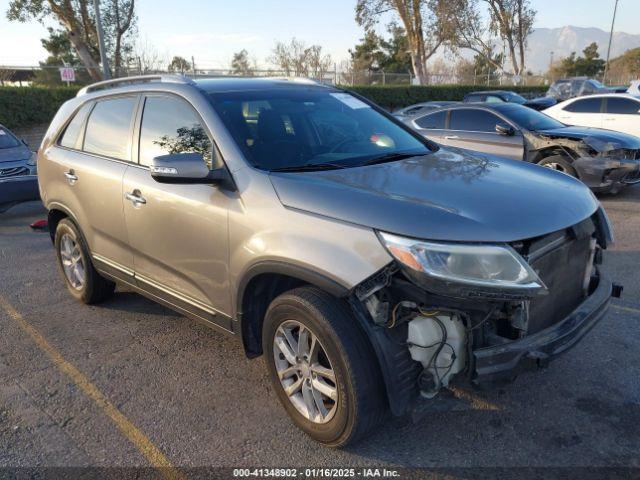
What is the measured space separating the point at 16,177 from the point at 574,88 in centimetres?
2362

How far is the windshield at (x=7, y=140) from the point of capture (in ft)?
29.3

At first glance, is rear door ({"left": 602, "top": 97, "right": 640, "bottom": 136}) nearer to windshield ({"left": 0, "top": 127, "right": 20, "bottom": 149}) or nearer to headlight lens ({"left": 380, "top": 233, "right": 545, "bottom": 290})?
headlight lens ({"left": 380, "top": 233, "right": 545, "bottom": 290})

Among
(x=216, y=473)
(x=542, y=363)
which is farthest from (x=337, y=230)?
(x=216, y=473)

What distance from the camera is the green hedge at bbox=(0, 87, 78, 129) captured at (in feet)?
52.2

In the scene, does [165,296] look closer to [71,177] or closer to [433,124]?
[71,177]

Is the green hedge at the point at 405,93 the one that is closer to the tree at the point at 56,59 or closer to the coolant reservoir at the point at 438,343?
the tree at the point at 56,59

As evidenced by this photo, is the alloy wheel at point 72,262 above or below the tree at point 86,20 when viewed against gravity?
below

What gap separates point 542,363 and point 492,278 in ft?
1.66

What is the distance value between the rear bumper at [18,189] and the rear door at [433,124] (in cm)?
640

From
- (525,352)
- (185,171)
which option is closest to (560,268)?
(525,352)

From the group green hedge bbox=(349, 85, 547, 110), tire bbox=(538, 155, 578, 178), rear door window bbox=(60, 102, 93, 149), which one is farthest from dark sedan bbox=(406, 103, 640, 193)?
green hedge bbox=(349, 85, 547, 110)

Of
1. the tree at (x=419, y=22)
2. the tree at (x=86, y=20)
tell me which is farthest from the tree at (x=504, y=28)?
the tree at (x=86, y=20)

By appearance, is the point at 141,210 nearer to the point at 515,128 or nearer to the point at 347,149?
the point at 347,149

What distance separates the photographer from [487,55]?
145ft
